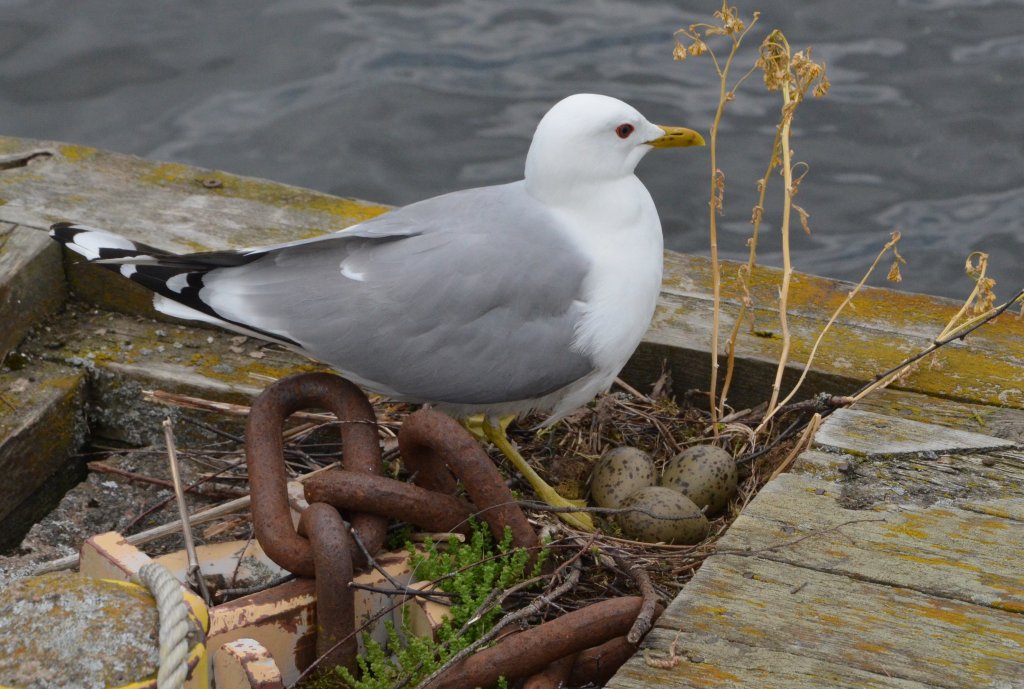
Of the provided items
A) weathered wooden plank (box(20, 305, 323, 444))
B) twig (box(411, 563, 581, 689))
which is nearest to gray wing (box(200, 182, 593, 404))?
weathered wooden plank (box(20, 305, 323, 444))

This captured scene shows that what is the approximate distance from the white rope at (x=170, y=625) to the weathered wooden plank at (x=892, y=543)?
1.17 metres

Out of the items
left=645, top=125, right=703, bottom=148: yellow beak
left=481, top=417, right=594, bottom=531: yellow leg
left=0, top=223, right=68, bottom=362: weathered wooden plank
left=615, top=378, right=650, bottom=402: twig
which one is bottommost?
left=481, top=417, right=594, bottom=531: yellow leg

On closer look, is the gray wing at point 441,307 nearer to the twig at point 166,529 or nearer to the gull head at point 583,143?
the gull head at point 583,143

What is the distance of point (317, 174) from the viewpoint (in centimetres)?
820

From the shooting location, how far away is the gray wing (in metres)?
3.26

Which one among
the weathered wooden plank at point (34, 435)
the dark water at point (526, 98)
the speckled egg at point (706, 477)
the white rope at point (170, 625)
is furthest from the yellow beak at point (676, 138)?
the dark water at point (526, 98)

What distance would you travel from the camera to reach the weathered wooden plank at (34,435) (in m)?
3.46

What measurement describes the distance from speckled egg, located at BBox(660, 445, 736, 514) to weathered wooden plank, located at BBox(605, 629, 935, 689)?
3.41ft

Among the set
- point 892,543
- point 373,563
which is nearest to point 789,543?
point 892,543

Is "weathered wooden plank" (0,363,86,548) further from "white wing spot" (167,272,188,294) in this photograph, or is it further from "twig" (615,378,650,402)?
"twig" (615,378,650,402)

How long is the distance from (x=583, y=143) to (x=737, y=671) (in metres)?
1.58

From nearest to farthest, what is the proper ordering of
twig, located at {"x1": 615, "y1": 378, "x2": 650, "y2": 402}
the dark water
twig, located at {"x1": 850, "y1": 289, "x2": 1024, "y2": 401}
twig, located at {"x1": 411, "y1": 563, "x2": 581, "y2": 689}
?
twig, located at {"x1": 411, "y1": 563, "x2": 581, "y2": 689} < twig, located at {"x1": 850, "y1": 289, "x2": 1024, "y2": 401} < twig, located at {"x1": 615, "y1": 378, "x2": 650, "y2": 402} < the dark water

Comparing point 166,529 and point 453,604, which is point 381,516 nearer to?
point 453,604

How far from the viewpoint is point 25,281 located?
3801 millimetres
